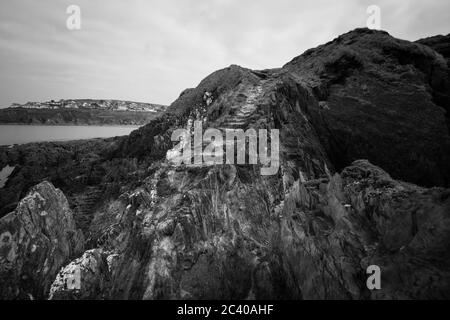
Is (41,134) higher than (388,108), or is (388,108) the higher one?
(41,134)

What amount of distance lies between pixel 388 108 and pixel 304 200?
38.3 feet

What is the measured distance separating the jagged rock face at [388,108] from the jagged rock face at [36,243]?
1515 cm

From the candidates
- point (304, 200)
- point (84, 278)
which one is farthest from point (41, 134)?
point (304, 200)

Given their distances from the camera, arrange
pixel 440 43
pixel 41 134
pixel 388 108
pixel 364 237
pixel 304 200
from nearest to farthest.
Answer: pixel 364 237 → pixel 304 200 → pixel 388 108 → pixel 440 43 → pixel 41 134

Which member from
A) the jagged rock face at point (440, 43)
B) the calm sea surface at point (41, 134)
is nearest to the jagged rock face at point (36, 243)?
the jagged rock face at point (440, 43)

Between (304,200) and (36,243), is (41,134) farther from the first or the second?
(304,200)

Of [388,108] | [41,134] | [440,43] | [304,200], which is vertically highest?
[440,43]

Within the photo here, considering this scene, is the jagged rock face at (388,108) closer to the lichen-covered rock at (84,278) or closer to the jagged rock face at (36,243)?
the lichen-covered rock at (84,278)

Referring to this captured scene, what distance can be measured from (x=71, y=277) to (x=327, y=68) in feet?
67.8

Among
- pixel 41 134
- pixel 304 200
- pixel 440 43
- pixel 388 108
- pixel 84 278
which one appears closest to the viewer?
pixel 84 278

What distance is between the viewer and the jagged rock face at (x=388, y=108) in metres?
18.9

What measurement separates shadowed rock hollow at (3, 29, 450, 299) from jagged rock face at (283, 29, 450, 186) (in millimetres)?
73

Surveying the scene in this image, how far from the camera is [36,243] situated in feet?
39.1
